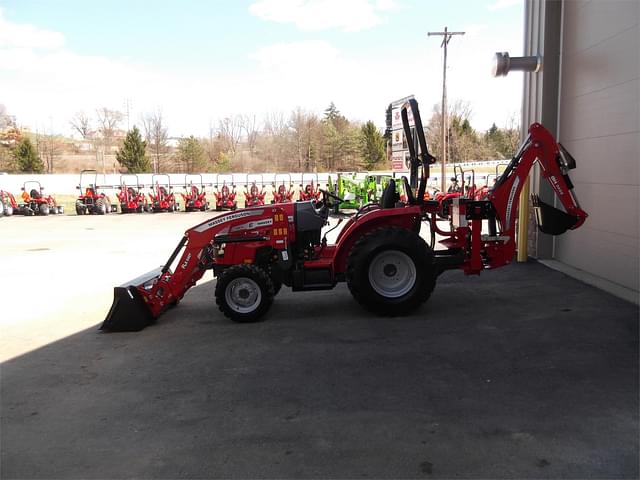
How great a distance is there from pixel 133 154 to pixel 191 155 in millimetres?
8252

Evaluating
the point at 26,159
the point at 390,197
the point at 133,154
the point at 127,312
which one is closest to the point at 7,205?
the point at 127,312

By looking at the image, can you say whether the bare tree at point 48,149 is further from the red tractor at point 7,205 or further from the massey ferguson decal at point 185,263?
the massey ferguson decal at point 185,263

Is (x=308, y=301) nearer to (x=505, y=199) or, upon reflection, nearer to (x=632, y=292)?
(x=505, y=199)

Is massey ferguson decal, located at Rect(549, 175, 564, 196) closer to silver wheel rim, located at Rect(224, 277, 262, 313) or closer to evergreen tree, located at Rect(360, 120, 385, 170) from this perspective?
silver wheel rim, located at Rect(224, 277, 262, 313)

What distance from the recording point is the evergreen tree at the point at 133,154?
51.2 meters

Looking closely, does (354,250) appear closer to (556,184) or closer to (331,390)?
(331,390)

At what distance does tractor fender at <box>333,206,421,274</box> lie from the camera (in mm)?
6566

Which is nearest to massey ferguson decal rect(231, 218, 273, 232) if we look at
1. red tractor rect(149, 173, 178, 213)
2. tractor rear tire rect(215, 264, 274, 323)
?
tractor rear tire rect(215, 264, 274, 323)

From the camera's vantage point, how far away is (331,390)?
4.38m

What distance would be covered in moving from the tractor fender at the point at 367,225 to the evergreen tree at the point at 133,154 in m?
48.5

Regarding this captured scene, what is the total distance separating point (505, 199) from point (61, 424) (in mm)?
5422

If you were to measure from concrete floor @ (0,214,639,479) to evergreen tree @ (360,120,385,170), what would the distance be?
55.3 meters

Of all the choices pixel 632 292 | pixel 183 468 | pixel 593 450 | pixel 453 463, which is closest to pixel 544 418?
pixel 593 450

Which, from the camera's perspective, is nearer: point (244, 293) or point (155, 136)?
point (244, 293)
